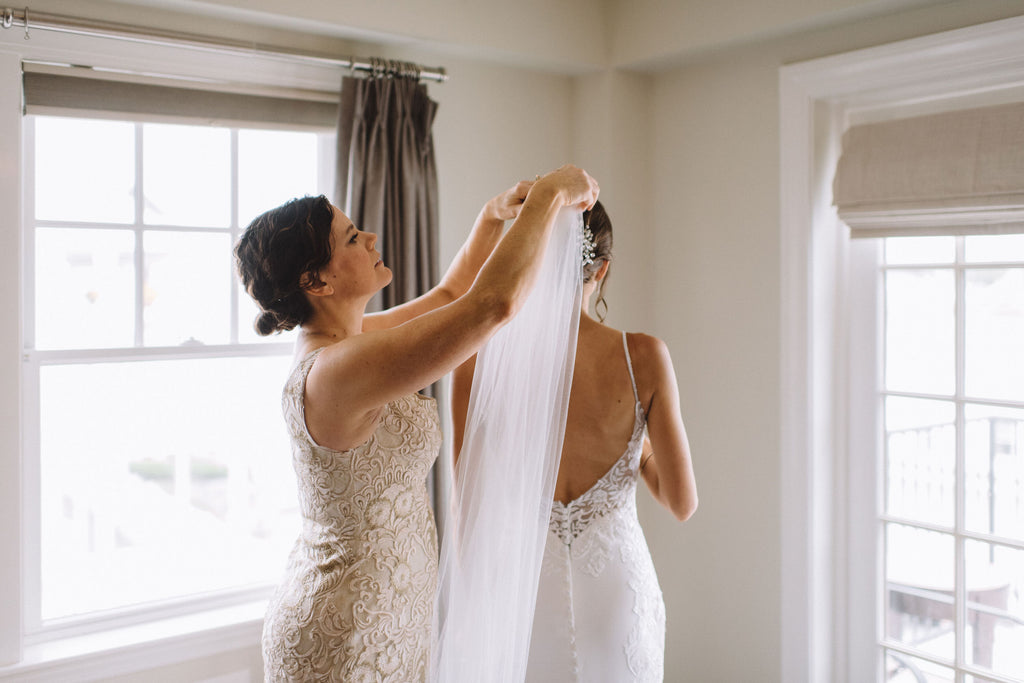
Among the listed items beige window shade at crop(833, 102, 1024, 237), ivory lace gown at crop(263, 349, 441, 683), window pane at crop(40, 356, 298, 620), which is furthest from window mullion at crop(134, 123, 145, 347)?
beige window shade at crop(833, 102, 1024, 237)

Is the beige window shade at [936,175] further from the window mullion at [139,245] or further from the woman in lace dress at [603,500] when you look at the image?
the window mullion at [139,245]

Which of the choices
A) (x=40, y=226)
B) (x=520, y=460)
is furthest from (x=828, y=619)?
(x=40, y=226)

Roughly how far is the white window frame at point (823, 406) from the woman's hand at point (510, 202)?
118cm

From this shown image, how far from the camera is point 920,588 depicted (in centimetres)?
260

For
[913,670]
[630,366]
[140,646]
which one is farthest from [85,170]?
[913,670]

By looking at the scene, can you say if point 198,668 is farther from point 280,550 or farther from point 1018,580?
point 1018,580

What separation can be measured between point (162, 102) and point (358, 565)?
156 centimetres

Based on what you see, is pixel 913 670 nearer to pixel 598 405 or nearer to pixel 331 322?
pixel 598 405

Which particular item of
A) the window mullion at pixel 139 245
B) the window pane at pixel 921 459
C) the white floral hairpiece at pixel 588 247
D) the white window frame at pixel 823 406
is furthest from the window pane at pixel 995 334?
the window mullion at pixel 139 245

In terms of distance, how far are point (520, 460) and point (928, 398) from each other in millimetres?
1492

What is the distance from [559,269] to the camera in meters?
1.75

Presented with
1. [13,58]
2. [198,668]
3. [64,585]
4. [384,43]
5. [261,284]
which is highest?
[384,43]

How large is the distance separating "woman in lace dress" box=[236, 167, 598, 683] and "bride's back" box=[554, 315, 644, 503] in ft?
1.14

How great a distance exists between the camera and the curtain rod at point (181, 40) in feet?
6.99
